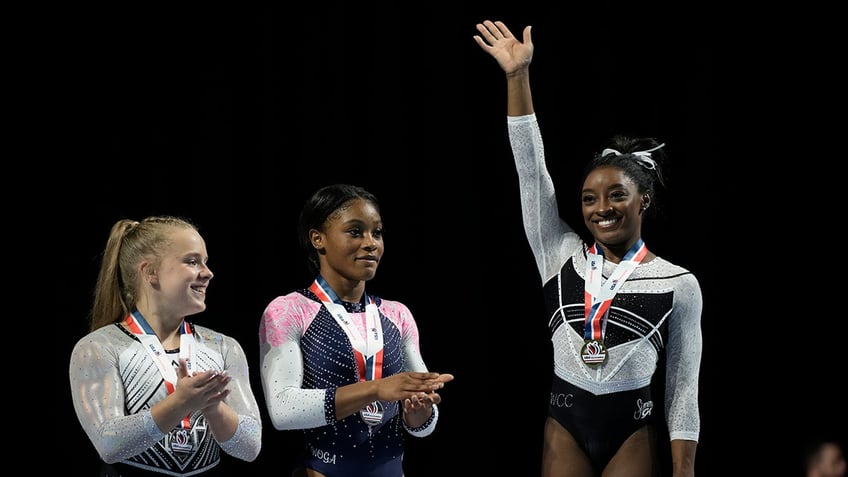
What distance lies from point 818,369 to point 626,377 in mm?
1528

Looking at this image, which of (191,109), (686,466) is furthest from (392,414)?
(191,109)

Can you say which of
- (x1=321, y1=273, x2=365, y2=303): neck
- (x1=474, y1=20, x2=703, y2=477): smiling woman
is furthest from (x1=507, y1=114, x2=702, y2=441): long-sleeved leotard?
(x1=321, y1=273, x2=365, y2=303): neck

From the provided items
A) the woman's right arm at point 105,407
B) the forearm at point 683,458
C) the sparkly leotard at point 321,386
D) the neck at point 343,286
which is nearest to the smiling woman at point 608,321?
the forearm at point 683,458

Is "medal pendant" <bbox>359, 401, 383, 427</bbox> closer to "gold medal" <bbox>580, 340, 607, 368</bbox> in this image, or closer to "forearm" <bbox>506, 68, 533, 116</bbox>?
"gold medal" <bbox>580, 340, 607, 368</bbox>

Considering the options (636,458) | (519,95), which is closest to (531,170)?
(519,95)

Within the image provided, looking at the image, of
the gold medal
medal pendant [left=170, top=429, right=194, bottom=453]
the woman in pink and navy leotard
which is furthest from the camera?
the gold medal

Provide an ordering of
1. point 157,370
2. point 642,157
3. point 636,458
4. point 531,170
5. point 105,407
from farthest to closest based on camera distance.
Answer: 1. point 642,157
2. point 531,170
3. point 636,458
4. point 157,370
5. point 105,407

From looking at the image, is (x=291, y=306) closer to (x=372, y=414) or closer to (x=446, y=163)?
(x=372, y=414)

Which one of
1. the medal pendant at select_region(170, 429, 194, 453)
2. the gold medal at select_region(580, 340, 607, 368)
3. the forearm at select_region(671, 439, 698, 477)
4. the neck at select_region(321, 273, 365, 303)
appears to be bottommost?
the forearm at select_region(671, 439, 698, 477)

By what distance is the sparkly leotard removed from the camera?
9.44 ft

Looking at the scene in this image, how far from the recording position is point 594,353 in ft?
9.79

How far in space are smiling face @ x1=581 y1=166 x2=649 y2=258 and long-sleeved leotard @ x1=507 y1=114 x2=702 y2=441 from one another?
8 cm

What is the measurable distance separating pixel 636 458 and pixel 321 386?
936 millimetres

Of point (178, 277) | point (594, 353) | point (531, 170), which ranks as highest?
point (531, 170)
